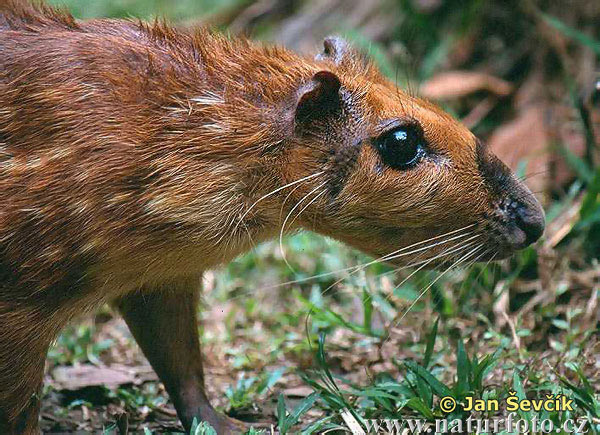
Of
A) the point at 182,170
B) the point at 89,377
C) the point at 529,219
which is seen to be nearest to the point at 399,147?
Result: the point at 529,219

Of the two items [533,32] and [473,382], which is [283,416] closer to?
[473,382]

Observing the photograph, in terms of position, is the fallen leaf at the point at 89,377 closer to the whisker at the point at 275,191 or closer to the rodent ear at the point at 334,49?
the whisker at the point at 275,191

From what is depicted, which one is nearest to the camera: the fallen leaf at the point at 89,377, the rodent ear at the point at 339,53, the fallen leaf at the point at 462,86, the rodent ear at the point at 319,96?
the rodent ear at the point at 319,96

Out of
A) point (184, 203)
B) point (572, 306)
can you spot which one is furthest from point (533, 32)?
point (184, 203)

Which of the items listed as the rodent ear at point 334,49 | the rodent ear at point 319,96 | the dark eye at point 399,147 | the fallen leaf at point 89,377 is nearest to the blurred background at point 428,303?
the fallen leaf at point 89,377

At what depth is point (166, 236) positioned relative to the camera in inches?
150

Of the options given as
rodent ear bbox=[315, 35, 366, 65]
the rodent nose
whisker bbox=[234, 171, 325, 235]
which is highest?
rodent ear bbox=[315, 35, 366, 65]

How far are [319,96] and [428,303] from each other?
202cm

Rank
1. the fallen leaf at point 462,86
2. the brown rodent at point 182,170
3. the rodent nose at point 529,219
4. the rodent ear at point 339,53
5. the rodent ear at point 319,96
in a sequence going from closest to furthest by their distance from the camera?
the brown rodent at point 182,170 < the rodent ear at point 319,96 < the rodent nose at point 529,219 < the rodent ear at point 339,53 < the fallen leaf at point 462,86

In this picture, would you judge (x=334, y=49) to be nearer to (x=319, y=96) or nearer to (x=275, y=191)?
(x=319, y=96)

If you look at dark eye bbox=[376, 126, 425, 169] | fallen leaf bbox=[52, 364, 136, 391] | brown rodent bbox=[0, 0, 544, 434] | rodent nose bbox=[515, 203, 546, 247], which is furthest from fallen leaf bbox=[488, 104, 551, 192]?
fallen leaf bbox=[52, 364, 136, 391]

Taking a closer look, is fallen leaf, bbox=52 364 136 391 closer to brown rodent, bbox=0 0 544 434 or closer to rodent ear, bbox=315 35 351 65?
brown rodent, bbox=0 0 544 434

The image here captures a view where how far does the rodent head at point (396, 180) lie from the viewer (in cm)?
391

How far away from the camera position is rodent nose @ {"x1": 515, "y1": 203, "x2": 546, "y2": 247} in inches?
164
